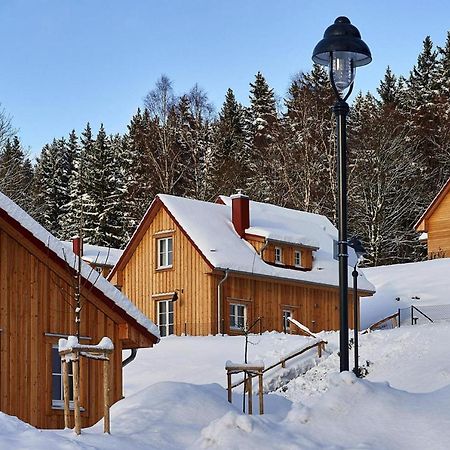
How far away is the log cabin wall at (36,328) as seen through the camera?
1622 centimetres

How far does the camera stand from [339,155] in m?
11.7

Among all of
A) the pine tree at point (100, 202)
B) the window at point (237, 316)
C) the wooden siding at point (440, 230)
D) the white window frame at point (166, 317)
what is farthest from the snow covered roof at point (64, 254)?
the pine tree at point (100, 202)

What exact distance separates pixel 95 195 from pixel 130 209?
8.46 ft

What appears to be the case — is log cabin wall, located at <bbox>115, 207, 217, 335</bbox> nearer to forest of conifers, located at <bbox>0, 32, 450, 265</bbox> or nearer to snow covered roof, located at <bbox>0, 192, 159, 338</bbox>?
forest of conifers, located at <bbox>0, 32, 450, 265</bbox>

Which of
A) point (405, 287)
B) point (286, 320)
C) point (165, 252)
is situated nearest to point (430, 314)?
point (286, 320)

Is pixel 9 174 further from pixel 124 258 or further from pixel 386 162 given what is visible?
pixel 386 162

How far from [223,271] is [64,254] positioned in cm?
2126

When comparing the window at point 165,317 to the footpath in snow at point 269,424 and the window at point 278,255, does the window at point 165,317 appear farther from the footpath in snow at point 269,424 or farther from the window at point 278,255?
the footpath in snow at point 269,424

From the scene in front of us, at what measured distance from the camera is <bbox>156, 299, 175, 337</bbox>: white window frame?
39.2 meters

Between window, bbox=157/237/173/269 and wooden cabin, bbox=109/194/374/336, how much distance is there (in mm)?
42

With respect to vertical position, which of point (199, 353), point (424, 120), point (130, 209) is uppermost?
point (424, 120)

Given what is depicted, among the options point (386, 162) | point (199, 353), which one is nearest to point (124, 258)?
point (199, 353)

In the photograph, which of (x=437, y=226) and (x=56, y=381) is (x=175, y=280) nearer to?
(x=437, y=226)

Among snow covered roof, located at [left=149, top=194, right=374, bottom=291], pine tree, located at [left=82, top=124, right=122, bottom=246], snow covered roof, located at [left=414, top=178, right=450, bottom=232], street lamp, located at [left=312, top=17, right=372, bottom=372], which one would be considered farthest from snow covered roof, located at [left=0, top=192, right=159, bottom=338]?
pine tree, located at [left=82, top=124, right=122, bottom=246]
